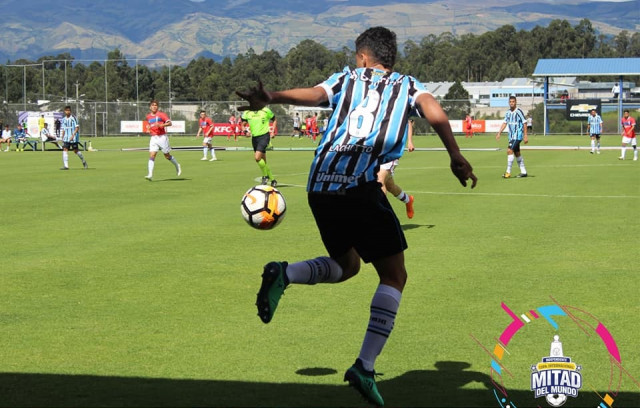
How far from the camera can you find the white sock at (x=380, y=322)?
5848 millimetres

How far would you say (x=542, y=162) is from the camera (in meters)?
35.5

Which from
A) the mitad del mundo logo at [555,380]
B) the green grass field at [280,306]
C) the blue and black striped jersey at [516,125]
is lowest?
the green grass field at [280,306]

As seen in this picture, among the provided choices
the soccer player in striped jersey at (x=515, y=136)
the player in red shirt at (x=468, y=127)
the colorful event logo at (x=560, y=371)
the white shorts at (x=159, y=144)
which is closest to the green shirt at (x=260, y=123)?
the white shorts at (x=159, y=144)

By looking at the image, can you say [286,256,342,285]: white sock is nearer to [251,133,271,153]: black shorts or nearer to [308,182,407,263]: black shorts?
[308,182,407,263]: black shorts

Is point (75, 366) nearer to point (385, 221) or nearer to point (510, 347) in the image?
point (385, 221)

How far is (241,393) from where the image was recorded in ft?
19.5

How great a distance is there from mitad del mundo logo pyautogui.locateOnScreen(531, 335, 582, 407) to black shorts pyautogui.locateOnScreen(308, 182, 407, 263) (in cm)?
117

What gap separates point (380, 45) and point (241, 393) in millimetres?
2369

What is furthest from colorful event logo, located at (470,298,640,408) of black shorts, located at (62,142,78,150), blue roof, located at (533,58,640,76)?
blue roof, located at (533,58,640,76)

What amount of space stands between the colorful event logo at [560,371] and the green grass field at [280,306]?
37 millimetres

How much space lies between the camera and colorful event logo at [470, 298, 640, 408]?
5863mm

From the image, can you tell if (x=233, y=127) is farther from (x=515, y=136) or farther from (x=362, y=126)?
(x=362, y=126)

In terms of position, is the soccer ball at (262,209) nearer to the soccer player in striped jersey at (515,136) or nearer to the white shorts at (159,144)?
the white shorts at (159,144)

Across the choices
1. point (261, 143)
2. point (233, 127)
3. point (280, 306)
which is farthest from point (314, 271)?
point (233, 127)
